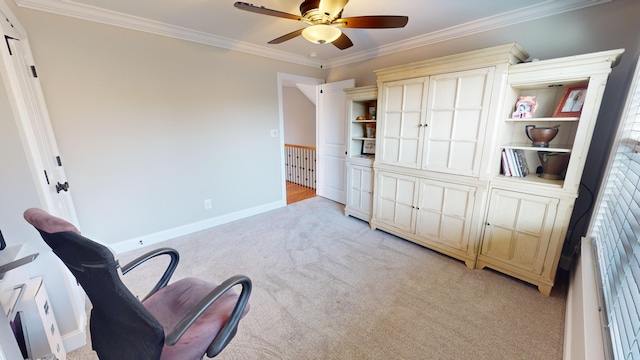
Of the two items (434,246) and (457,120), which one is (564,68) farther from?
(434,246)

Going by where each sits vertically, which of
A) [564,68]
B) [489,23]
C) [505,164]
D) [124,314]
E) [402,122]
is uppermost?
[489,23]

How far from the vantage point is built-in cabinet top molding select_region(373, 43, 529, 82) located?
1884 mm

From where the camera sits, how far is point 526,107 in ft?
6.47

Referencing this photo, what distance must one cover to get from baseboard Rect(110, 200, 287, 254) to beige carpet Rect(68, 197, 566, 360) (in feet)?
0.37

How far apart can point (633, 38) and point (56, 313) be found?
4.28 meters

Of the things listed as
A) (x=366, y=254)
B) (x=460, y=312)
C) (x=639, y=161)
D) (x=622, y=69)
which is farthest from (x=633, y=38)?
(x=366, y=254)

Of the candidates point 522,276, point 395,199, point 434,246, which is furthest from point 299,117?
point 522,276

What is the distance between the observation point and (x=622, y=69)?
1.82m

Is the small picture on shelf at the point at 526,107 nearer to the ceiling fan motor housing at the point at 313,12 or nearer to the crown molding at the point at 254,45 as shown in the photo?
the crown molding at the point at 254,45

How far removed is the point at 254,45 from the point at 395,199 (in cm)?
259

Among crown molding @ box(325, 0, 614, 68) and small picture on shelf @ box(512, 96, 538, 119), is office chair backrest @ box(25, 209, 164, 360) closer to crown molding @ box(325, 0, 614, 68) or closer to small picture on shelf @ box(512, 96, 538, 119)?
small picture on shelf @ box(512, 96, 538, 119)

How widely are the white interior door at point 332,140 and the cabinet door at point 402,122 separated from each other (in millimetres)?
1000

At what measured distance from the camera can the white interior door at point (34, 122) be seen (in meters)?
1.21

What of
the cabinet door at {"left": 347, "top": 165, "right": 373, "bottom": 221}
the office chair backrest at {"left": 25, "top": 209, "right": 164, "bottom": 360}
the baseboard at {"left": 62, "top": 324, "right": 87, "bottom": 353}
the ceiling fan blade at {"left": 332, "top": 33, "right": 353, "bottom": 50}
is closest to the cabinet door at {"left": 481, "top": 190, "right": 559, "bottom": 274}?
the cabinet door at {"left": 347, "top": 165, "right": 373, "bottom": 221}
